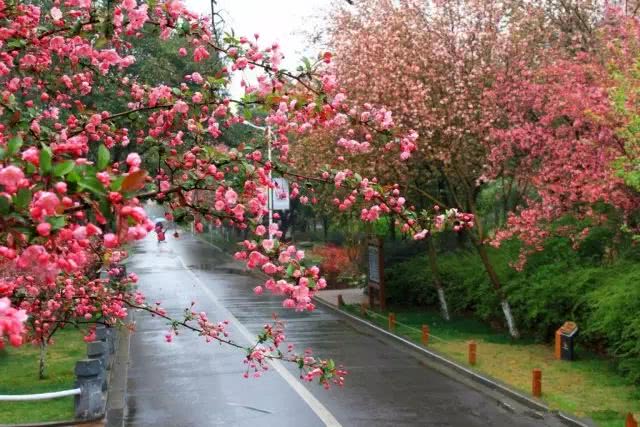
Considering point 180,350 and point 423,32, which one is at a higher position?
point 423,32

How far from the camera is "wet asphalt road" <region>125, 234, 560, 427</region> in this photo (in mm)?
13539

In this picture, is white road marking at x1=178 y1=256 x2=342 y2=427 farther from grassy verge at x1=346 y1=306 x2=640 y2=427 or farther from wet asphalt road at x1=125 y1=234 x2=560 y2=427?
grassy verge at x1=346 y1=306 x2=640 y2=427

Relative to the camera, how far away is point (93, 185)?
3.06m

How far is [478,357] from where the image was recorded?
19078 mm

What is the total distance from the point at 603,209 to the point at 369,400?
8.69 meters

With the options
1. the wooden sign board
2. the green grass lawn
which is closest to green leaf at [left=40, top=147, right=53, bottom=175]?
the green grass lawn

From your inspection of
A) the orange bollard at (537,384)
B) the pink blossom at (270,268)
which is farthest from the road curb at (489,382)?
the pink blossom at (270,268)

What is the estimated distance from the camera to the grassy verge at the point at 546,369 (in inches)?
550

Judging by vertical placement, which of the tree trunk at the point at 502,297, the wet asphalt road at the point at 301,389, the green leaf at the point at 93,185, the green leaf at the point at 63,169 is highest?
the green leaf at the point at 63,169

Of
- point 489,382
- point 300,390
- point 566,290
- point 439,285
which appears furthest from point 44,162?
point 439,285

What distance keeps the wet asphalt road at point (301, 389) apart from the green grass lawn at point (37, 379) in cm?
123

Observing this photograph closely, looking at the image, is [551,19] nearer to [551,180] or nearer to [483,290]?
[551,180]

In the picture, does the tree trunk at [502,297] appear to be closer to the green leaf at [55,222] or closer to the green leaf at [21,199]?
the green leaf at [55,222]

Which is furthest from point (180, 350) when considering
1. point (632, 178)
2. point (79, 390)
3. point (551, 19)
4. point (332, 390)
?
point (551, 19)
